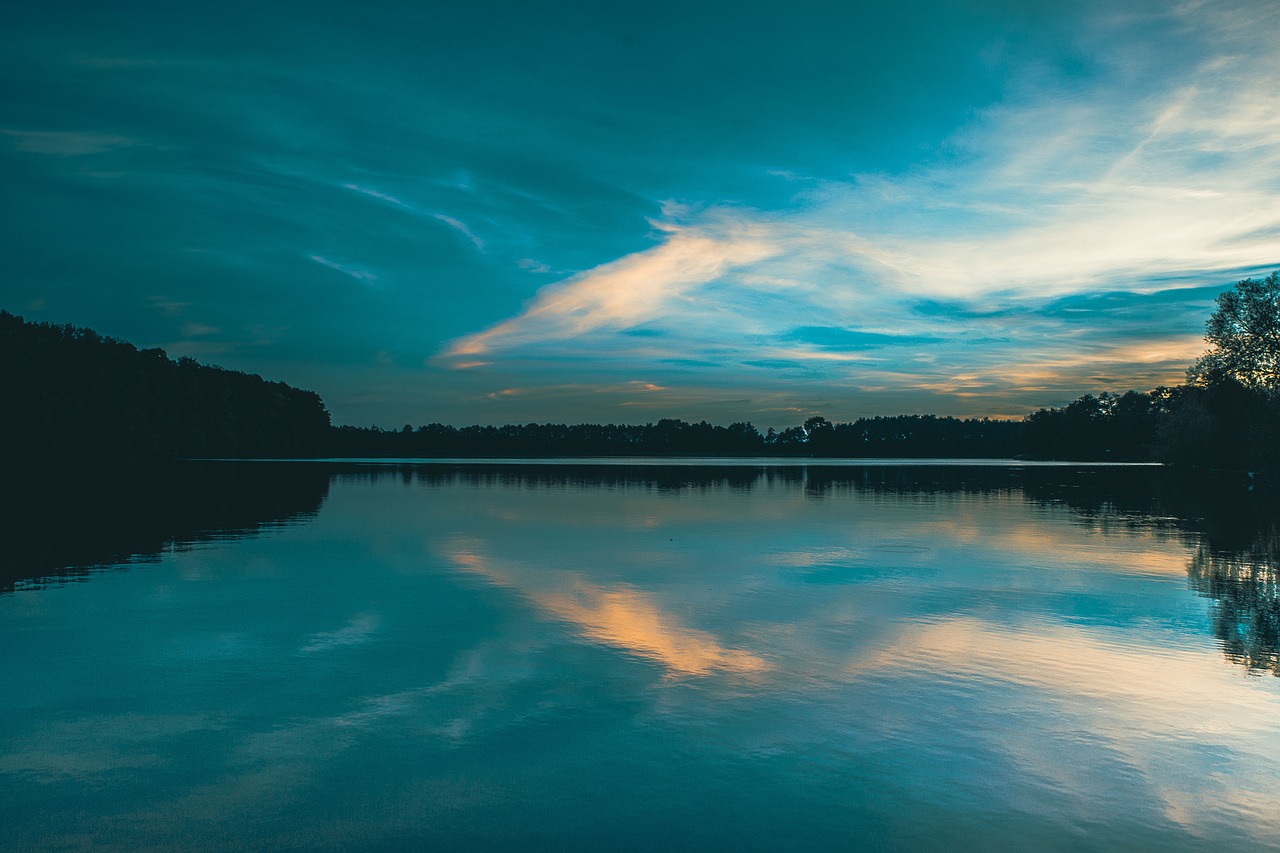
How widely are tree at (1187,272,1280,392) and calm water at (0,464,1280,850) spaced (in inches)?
2314

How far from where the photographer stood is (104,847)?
6.34 meters

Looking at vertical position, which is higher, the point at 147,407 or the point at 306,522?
the point at 147,407

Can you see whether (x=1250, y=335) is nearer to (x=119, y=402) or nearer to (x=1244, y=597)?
(x=1244, y=597)

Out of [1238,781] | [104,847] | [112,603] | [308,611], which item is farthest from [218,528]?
[1238,781]

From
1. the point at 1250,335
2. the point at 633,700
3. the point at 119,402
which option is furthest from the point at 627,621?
the point at 119,402

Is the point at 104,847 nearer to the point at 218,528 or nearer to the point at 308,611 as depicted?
the point at 308,611

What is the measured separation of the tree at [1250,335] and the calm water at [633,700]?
5876 cm

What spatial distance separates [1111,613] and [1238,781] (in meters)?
Result: 8.47

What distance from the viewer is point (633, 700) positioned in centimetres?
994

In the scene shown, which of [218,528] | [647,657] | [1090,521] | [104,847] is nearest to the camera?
[104,847]

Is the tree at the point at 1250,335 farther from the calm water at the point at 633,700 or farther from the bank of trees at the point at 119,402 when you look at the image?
the bank of trees at the point at 119,402

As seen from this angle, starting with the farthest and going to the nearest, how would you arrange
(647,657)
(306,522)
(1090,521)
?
(1090,521)
(306,522)
(647,657)

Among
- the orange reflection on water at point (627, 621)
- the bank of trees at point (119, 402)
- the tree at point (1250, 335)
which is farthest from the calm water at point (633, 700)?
the bank of trees at point (119, 402)

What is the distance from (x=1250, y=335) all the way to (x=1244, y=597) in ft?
217
